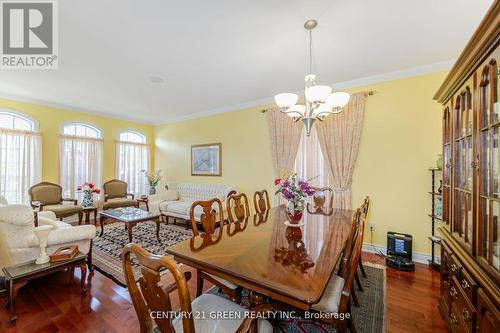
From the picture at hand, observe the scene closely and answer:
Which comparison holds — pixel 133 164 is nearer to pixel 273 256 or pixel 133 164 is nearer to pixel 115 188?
pixel 115 188

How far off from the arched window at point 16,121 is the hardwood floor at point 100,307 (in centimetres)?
371

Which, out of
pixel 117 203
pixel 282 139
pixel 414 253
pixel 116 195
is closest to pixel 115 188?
pixel 116 195

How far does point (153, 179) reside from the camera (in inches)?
246

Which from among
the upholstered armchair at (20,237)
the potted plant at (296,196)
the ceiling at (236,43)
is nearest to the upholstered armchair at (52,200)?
the ceiling at (236,43)

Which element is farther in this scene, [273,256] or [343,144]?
[343,144]

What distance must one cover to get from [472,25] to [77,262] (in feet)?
15.6

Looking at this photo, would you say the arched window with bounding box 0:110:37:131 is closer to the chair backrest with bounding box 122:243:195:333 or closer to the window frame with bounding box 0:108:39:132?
the window frame with bounding box 0:108:39:132

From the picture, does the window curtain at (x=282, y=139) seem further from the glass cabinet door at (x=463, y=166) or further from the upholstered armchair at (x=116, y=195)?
the upholstered armchair at (x=116, y=195)

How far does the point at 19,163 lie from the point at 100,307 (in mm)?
4218

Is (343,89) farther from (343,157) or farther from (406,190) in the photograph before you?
(406,190)

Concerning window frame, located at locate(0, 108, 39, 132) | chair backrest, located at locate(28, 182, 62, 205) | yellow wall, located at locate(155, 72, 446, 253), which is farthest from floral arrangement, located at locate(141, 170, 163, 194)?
yellow wall, located at locate(155, 72, 446, 253)

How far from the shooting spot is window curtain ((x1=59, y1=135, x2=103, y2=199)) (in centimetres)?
498

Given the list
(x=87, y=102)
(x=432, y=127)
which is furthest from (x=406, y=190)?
(x=87, y=102)

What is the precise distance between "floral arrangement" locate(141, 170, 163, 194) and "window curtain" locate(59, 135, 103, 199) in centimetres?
117
